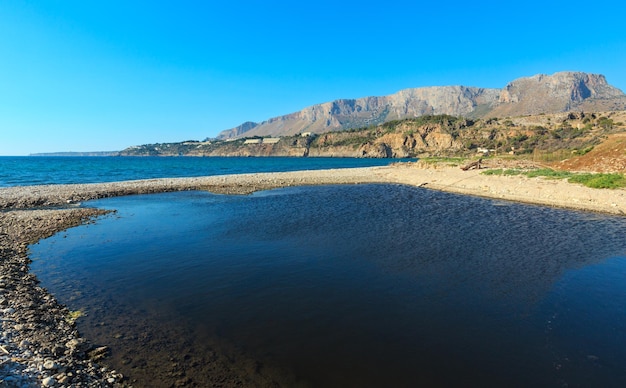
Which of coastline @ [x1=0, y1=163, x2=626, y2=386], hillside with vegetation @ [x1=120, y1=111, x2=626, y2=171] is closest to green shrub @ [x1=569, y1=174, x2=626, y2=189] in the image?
coastline @ [x1=0, y1=163, x2=626, y2=386]

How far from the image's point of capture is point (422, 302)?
33.4ft

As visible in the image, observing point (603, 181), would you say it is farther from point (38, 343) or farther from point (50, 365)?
point (38, 343)

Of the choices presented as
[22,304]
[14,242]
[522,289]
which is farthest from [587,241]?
[14,242]

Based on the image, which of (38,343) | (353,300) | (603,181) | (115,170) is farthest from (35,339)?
(115,170)

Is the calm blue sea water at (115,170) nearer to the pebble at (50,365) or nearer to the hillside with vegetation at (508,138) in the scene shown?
the hillside with vegetation at (508,138)

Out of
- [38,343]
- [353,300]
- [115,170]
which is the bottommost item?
[353,300]

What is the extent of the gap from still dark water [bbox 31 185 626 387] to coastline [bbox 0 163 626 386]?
0.59 metres

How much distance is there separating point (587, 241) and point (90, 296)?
22.4 m

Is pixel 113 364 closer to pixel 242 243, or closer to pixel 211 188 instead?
pixel 242 243

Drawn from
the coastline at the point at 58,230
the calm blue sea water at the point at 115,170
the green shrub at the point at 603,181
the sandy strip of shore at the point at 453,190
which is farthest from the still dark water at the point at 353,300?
the calm blue sea water at the point at 115,170

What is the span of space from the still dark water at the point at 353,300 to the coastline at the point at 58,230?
0.59 m

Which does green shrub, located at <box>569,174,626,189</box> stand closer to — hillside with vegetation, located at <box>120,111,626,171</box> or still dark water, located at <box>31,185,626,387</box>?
hillside with vegetation, located at <box>120,111,626,171</box>

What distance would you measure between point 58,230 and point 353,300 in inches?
766

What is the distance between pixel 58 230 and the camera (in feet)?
64.7
